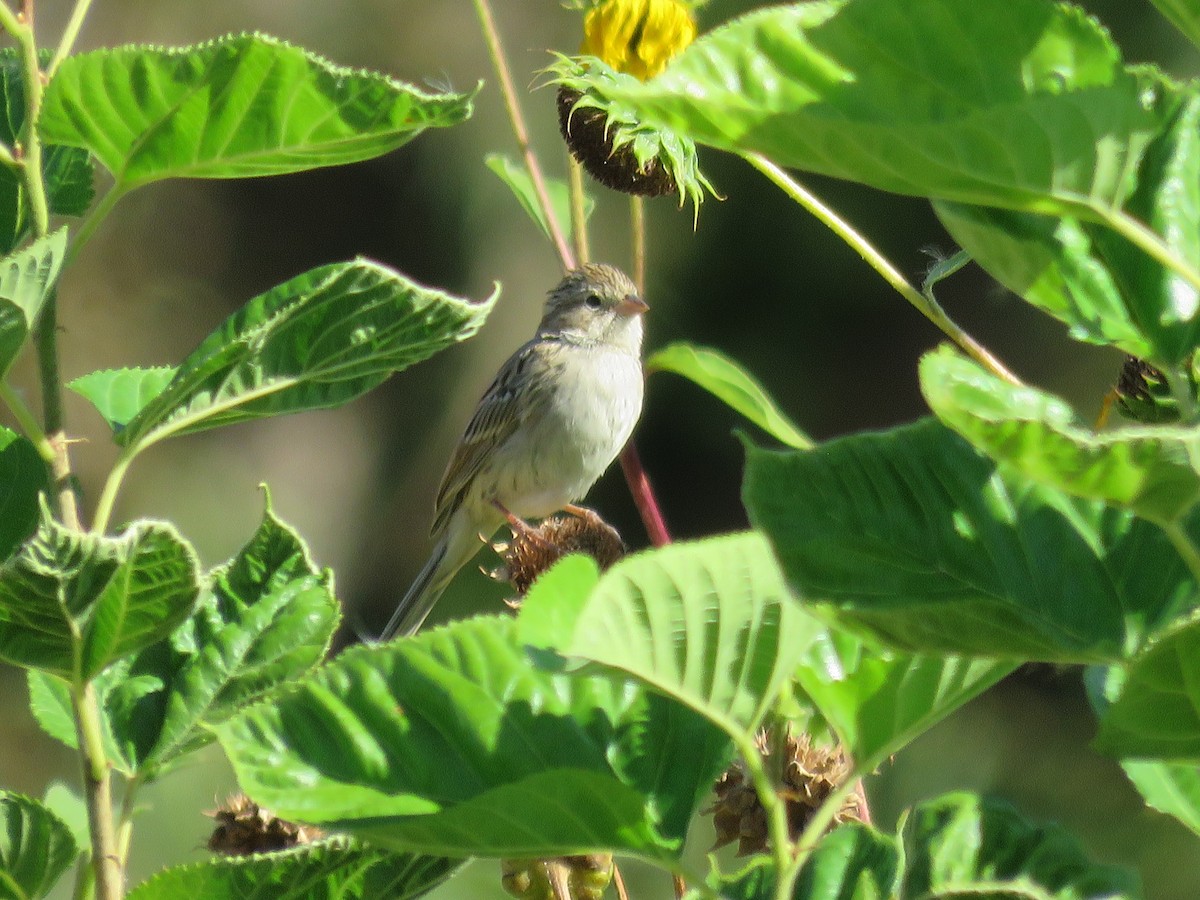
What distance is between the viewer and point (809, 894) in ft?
3.31

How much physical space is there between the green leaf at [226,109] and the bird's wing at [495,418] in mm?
3286

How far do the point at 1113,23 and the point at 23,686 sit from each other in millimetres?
5423

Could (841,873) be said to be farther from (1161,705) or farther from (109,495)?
(109,495)

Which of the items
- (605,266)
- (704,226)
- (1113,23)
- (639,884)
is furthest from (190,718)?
(704,226)

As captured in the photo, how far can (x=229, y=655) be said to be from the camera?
1.42 m

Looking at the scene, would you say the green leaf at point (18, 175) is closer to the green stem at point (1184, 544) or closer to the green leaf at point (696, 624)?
the green leaf at point (696, 624)

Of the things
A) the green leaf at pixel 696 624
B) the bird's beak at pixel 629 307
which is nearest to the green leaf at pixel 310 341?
the green leaf at pixel 696 624

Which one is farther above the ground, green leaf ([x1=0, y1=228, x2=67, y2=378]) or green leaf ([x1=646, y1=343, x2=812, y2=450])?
green leaf ([x1=0, y1=228, x2=67, y2=378])

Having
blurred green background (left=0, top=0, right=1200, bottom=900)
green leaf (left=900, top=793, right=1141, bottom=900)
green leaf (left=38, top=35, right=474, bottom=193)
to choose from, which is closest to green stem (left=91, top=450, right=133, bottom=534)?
green leaf (left=38, top=35, right=474, bottom=193)

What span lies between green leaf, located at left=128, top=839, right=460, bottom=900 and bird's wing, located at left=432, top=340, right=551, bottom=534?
11.2 ft

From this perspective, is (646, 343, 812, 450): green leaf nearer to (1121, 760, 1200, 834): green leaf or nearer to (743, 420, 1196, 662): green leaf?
(743, 420, 1196, 662): green leaf

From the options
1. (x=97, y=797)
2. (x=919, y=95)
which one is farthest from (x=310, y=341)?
(x=919, y=95)

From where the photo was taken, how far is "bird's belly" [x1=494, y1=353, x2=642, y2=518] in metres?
4.42

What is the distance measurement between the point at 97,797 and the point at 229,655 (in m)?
0.23
